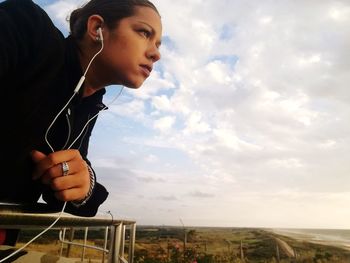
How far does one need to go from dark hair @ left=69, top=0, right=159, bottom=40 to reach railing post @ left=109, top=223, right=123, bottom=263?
30.2 inches

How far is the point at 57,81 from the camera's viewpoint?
958 mm

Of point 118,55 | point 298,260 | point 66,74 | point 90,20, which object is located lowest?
point 298,260

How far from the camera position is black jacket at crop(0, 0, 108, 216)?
0.79m

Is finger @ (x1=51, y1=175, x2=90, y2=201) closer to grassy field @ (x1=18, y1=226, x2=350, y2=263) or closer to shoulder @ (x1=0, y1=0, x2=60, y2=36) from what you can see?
grassy field @ (x1=18, y1=226, x2=350, y2=263)

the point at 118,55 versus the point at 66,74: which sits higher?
the point at 118,55

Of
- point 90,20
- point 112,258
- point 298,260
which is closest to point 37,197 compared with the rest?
point 112,258

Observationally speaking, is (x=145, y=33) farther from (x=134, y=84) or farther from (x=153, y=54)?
(x=134, y=84)

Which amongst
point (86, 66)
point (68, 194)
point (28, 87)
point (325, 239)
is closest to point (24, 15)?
point (28, 87)

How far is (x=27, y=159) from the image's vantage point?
0.91 metres

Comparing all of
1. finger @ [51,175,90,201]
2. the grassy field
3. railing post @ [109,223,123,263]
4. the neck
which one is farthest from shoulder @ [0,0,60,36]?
railing post @ [109,223,123,263]

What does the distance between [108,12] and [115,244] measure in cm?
92

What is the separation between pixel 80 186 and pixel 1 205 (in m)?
0.32

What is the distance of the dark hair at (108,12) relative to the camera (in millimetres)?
1251

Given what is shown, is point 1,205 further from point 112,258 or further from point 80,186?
point 112,258
